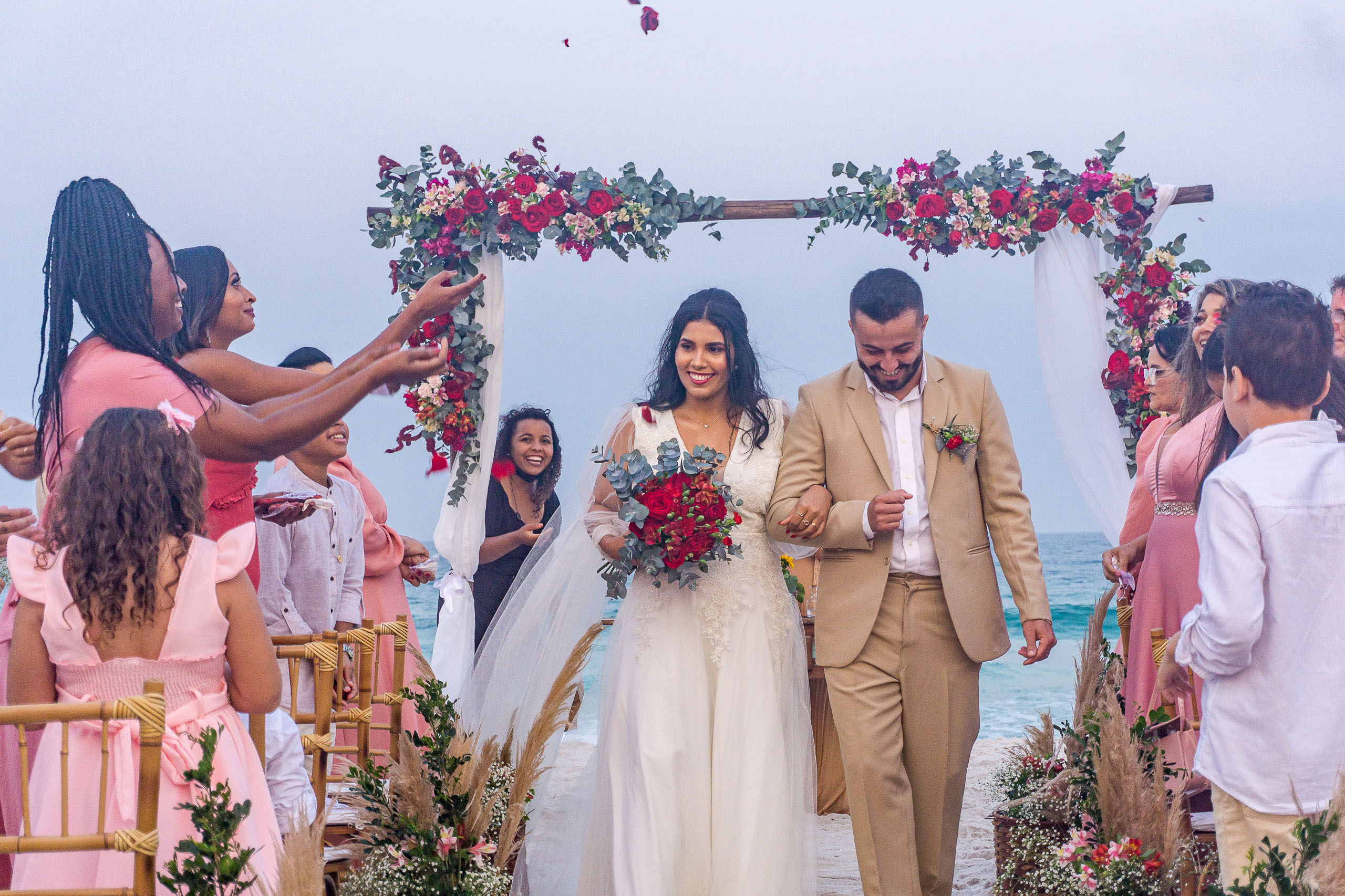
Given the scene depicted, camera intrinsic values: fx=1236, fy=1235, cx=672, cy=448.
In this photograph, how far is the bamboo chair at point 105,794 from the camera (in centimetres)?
214

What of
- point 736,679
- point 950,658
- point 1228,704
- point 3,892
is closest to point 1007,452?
point 950,658

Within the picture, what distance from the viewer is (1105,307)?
6.79m

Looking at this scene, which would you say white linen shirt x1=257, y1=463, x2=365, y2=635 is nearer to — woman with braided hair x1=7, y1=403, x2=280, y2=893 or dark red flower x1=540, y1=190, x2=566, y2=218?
woman with braided hair x1=7, y1=403, x2=280, y2=893

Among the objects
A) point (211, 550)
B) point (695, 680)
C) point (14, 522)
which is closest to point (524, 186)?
point (695, 680)

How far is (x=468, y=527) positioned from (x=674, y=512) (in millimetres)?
3157

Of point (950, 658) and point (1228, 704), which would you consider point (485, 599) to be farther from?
point (1228, 704)

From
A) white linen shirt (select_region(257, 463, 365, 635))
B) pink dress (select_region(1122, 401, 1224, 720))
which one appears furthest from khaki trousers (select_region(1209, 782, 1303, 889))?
white linen shirt (select_region(257, 463, 365, 635))

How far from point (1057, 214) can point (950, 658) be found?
343cm

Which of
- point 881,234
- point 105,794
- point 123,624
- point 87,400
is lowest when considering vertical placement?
point 105,794

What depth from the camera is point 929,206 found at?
6.55 metres

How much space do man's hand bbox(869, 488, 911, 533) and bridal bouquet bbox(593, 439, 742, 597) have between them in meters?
0.43

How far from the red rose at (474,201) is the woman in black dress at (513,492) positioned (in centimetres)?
117

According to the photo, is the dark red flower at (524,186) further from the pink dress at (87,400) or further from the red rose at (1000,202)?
the pink dress at (87,400)

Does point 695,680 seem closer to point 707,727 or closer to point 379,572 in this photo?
point 707,727
